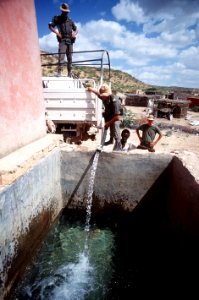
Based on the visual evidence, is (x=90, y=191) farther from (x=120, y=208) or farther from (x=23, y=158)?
(x=23, y=158)

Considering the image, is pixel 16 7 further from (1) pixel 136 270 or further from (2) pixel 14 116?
(1) pixel 136 270

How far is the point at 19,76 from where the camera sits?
434cm

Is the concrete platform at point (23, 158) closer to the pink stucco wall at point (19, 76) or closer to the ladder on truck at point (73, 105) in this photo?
the pink stucco wall at point (19, 76)

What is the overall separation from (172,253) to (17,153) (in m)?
3.39

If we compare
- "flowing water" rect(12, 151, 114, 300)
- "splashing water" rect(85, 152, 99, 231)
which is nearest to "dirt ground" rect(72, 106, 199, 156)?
"splashing water" rect(85, 152, 99, 231)

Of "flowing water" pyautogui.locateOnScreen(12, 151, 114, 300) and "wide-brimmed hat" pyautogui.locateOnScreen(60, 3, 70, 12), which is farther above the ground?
"wide-brimmed hat" pyautogui.locateOnScreen(60, 3, 70, 12)

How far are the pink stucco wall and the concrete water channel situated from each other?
0.36 m

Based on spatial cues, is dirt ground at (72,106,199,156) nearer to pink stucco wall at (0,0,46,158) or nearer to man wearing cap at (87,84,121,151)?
man wearing cap at (87,84,121,151)

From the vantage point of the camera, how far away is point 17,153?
420cm

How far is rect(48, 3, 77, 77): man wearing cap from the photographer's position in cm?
813

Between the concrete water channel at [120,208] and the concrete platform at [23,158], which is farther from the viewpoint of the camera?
the concrete water channel at [120,208]

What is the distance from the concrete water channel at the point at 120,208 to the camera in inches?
141

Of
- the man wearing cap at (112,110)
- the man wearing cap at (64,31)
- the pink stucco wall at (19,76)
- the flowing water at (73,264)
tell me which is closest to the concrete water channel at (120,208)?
the flowing water at (73,264)

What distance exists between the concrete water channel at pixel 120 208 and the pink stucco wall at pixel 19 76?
36cm
